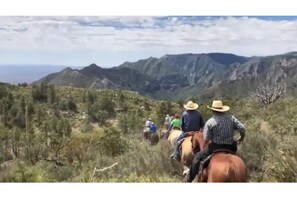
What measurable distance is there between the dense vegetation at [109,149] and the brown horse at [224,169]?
170 cm

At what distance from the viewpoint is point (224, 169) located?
7.11 m

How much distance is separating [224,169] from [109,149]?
8.68m

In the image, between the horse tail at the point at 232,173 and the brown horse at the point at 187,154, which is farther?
the brown horse at the point at 187,154

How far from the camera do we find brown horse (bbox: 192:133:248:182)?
7039mm

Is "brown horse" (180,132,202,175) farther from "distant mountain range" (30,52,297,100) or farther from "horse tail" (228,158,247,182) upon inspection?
"distant mountain range" (30,52,297,100)

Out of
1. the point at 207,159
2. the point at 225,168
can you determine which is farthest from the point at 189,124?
the point at 225,168

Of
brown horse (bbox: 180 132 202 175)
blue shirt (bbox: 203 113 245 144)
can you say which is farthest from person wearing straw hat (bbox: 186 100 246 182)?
brown horse (bbox: 180 132 202 175)

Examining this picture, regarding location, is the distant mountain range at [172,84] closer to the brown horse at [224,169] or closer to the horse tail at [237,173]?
the brown horse at [224,169]

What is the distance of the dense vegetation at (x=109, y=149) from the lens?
31.8 ft

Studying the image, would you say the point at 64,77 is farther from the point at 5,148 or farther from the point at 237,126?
the point at 237,126

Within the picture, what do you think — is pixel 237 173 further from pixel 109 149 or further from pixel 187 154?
pixel 109 149

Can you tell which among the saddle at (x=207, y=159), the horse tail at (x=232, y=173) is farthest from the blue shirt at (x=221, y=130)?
the horse tail at (x=232, y=173)

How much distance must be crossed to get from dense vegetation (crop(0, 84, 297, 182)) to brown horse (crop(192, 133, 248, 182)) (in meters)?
1.70

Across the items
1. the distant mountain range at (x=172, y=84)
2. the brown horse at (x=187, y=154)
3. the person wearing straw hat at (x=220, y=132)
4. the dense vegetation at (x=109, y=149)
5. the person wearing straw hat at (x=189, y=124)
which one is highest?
the person wearing straw hat at (x=220, y=132)
